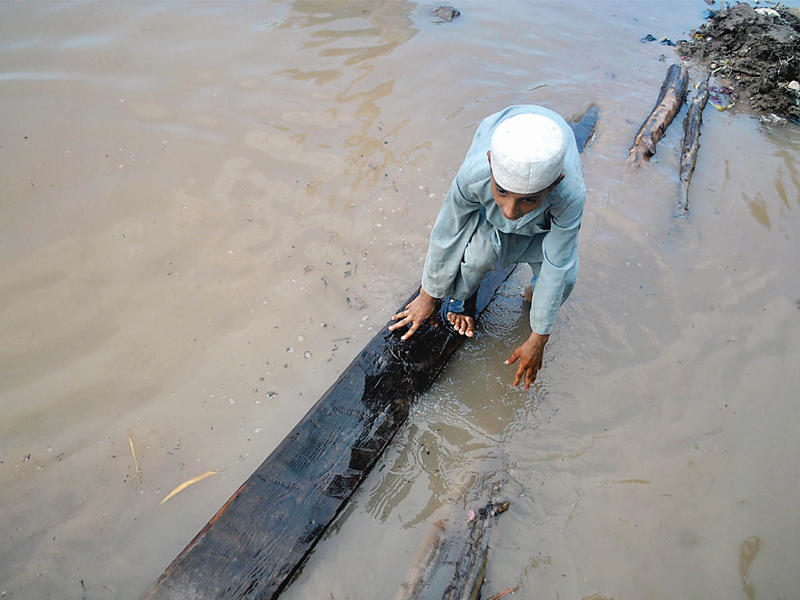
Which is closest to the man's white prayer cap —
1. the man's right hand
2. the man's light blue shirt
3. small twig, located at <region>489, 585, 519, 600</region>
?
the man's light blue shirt

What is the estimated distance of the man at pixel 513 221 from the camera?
4.58ft

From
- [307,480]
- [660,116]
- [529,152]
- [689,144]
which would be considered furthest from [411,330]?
[660,116]

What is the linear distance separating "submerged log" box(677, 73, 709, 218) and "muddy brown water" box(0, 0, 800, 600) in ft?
0.32

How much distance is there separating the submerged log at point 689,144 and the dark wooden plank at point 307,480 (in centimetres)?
238

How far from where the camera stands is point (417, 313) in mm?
2295

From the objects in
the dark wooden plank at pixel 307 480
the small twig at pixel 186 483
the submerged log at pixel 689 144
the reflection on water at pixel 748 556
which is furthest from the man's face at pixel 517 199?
the submerged log at pixel 689 144

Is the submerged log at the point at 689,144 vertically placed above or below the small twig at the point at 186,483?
above

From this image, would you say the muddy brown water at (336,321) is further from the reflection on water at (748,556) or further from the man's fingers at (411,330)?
the man's fingers at (411,330)

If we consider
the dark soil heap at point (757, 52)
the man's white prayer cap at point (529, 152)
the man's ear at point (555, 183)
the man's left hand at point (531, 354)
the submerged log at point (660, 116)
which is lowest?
the man's left hand at point (531, 354)

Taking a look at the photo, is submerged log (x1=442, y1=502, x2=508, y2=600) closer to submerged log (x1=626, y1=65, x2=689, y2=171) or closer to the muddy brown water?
the muddy brown water

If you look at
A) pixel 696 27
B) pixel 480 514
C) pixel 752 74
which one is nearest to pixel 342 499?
pixel 480 514

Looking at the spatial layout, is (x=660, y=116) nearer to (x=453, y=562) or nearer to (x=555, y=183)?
(x=555, y=183)

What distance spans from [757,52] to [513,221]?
5.16 m

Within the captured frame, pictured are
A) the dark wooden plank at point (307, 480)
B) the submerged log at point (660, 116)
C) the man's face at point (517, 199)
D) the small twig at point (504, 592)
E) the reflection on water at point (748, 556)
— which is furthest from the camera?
the submerged log at point (660, 116)
